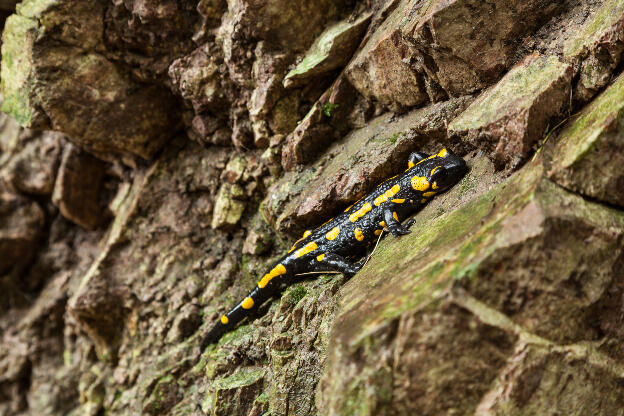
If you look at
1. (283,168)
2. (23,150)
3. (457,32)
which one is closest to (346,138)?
(283,168)

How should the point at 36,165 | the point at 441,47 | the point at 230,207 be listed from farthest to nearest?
the point at 36,165
the point at 230,207
the point at 441,47

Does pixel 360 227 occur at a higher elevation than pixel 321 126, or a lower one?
lower

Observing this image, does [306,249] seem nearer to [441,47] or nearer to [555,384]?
[441,47]

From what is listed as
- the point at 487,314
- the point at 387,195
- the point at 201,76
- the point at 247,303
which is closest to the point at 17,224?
the point at 201,76

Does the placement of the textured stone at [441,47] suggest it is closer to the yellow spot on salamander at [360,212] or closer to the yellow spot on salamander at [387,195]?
the yellow spot on salamander at [387,195]

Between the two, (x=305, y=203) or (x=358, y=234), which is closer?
(x=358, y=234)

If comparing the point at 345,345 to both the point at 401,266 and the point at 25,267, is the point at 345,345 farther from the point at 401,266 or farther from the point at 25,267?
the point at 25,267

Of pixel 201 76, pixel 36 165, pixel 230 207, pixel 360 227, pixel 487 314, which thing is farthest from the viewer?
pixel 36 165
